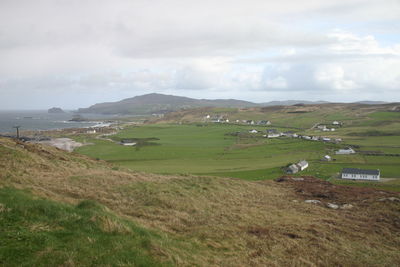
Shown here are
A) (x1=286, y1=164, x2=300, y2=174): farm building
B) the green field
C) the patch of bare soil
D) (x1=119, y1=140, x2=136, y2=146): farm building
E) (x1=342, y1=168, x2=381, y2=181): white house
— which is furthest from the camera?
(x1=119, y1=140, x2=136, y2=146): farm building

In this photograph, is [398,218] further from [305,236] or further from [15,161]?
[15,161]

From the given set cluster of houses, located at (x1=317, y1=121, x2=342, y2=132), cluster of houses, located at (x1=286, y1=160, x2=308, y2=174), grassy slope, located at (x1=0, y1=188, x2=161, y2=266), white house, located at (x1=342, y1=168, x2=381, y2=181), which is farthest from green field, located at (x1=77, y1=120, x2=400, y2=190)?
grassy slope, located at (x1=0, y1=188, x2=161, y2=266)

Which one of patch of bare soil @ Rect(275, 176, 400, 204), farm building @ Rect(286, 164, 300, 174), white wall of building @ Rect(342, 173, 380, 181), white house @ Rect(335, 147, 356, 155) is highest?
patch of bare soil @ Rect(275, 176, 400, 204)

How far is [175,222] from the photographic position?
18.9 metres

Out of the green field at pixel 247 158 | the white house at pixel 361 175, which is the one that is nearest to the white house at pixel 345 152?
the green field at pixel 247 158

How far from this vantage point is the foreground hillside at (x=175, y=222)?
11.3m

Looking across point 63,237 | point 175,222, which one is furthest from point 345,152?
point 63,237

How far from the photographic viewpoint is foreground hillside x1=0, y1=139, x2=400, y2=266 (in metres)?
11.3

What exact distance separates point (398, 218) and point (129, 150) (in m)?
72.6

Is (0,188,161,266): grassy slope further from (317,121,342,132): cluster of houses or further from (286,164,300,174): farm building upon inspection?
(317,121,342,132): cluster of houses

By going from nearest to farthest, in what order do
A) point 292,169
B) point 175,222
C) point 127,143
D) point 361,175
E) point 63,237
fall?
point 63,237 → point 175,222 → point 361,175 → point 292,169 → point 127,143

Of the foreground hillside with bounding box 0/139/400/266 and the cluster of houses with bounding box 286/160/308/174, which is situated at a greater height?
the foreground hillside with bounding box 0/139/400/266

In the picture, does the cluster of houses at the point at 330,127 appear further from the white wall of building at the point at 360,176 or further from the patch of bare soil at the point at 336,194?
the patch of bare soil at the point at 336,194

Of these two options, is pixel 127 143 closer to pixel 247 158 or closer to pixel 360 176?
pixel 247 158
